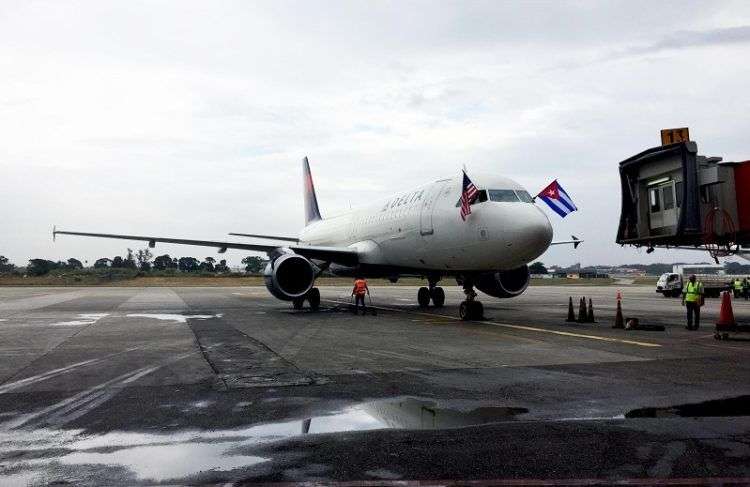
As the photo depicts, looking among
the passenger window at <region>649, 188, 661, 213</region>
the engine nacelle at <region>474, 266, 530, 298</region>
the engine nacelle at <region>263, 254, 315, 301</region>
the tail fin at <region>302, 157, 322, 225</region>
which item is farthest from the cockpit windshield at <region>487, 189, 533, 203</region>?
the tail fin at <region>302, 157, 322, 225</region>

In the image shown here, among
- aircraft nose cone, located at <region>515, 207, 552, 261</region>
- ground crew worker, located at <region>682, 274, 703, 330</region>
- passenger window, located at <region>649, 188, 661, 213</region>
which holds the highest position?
passenger window, located at <region>649, 188, 661, 213</region>

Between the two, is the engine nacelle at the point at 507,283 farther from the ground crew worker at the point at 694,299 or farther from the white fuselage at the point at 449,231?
the ground crew worker at the point at 694,299

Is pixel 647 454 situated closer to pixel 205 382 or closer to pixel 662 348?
pixel 205 382

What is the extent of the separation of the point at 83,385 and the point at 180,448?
3.36 meters

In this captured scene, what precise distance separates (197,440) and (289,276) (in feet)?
49.5

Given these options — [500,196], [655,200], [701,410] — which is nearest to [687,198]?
[655,200]

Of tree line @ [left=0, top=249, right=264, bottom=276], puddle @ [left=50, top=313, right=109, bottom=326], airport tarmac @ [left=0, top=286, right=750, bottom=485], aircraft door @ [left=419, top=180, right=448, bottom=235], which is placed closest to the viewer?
airport tarmac @ [left=0, top=286, right=750, bottom=485]

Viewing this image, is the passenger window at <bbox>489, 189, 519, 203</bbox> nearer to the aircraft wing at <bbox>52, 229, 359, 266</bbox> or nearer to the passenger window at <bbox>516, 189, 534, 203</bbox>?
the passenger window at <bbox>516, 189, 534, 203</bbox>

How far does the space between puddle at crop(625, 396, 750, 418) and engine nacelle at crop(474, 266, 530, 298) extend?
43.3 ft

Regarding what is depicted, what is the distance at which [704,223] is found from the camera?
14.8 meters

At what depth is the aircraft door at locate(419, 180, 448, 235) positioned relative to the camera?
17.7 metres

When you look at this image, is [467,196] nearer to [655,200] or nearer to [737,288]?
[655,200]

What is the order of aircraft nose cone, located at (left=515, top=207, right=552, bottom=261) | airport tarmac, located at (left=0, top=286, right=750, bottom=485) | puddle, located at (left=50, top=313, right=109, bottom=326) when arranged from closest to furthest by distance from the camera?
airport tarmac, located at (left=0, top=286, right=750, bottom=485), aircraft nose cone, located at (left=515, top=207, right=552, bottom=261), puddle, located at (left=50, top=313, right=109, bottom=326)

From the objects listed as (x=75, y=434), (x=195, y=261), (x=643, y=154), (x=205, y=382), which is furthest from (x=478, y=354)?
(x=195, y=261)
